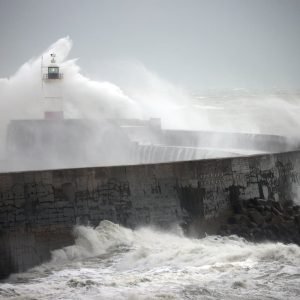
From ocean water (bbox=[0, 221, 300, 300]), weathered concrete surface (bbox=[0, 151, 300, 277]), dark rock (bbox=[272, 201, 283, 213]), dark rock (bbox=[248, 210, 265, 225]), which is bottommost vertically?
ocean water (bbox=[0, 221, 300, 300])

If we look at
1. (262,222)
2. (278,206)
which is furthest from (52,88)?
(262,222)

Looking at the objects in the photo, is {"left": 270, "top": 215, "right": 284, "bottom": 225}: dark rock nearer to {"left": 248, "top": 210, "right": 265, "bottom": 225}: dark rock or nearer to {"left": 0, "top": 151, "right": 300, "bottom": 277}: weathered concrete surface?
{"left": 248, "top": 210, "right": 265, "bottom": 225}: dark rock

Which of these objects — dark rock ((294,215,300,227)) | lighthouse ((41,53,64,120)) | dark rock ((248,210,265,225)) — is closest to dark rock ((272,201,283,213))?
dark rock ((294,215,300,227))

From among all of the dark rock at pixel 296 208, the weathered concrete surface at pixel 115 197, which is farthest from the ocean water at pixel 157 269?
the dark rock at pixel 296 208

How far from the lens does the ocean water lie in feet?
19.6

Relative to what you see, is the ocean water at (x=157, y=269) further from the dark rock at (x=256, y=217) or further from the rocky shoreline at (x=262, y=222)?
the dark rock at (x=256, y=217)

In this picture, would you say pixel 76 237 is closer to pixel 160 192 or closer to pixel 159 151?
pixel 160 192

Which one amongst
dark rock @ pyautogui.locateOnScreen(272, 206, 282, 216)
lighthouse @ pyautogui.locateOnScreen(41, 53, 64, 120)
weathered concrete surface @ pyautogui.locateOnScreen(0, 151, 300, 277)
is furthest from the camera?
lighthouse @ pyautogui.locateOnScreen(41, 53, 64, 120)

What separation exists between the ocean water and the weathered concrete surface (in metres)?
0.21

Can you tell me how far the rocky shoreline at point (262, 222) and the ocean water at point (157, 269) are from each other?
0.25m

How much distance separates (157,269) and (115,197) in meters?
1.64

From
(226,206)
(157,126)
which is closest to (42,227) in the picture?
(226,206)

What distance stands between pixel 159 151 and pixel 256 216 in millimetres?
6469

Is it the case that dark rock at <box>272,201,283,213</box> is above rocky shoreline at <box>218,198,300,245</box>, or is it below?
above
